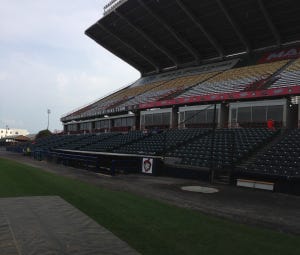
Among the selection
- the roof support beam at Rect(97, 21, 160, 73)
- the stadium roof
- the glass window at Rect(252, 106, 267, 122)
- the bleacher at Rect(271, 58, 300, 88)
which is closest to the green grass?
the glass window at Rect(252, 106, 267, 122)

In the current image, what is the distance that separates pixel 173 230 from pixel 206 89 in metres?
25.9

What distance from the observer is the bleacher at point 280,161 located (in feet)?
50.3

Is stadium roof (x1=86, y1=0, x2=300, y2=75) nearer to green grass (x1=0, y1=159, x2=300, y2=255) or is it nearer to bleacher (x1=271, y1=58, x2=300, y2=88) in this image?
bleacher (x1=271, y1=58, x2=300, y2=88)

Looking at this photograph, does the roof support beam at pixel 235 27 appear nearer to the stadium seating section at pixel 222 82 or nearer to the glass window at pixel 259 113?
the stadium seating section at pixel 222 82

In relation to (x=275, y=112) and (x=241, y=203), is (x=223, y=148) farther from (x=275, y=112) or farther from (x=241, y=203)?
(x=241, y=203)

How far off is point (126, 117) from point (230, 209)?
104 feet

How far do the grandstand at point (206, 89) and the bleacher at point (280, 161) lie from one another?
0.16 feet

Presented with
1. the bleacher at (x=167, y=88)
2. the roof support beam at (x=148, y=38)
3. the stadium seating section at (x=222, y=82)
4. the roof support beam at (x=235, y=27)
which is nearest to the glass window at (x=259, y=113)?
the stadium seating section at (x=222, y=82)

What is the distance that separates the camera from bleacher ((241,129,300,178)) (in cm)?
1533

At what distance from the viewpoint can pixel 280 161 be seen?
16719mm

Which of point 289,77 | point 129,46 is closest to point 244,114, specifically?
point 289,77

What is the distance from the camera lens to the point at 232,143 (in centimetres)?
2108

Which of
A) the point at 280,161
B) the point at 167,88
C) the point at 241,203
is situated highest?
the point at 167,88

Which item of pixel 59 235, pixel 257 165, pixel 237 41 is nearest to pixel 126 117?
pixel 237 41
